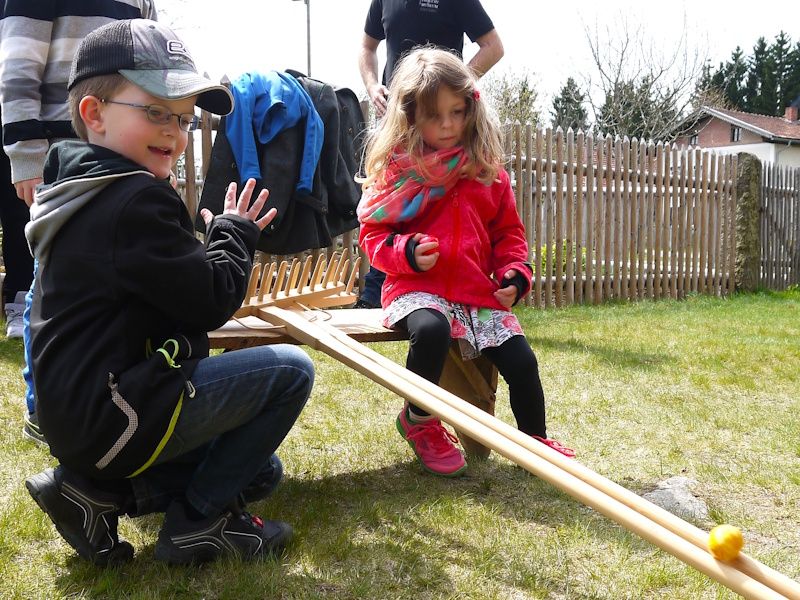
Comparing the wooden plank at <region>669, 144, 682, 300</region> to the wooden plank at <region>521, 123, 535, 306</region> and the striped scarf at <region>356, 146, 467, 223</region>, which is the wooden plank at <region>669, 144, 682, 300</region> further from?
the striped scarf at <region>356, 146, 467, 223</region>

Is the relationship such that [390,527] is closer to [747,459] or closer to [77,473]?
[77,473]

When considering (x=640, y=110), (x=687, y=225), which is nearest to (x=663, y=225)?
(x=687, y=225)

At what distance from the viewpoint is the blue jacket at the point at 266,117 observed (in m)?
4.00

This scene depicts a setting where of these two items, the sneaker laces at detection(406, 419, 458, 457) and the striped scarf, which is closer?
the sneaker laces at detection(406, 419, 458, 457)

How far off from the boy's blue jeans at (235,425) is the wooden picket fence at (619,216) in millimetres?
4288

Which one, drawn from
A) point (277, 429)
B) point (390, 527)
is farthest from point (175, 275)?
point (390, 527)

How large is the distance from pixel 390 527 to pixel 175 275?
0.96 m

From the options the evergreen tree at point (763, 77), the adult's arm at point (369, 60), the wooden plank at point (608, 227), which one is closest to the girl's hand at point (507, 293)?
the adult's arm at point (369, 60)

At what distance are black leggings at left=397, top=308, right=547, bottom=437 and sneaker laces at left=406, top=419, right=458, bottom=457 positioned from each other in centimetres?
7

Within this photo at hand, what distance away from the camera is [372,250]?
9.31ft

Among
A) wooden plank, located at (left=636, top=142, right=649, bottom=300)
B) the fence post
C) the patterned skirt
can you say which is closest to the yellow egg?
the patterned skirt

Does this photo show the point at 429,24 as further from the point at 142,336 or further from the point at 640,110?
the point at 640,110

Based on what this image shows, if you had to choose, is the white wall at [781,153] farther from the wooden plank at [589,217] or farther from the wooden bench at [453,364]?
the wooden bench at [453,364]

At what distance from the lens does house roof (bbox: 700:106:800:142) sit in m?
42.5
